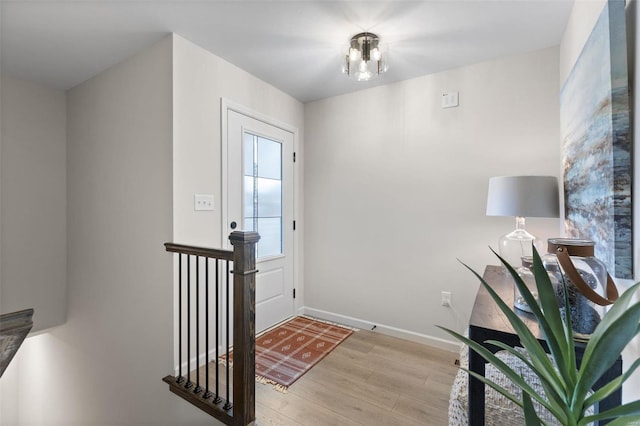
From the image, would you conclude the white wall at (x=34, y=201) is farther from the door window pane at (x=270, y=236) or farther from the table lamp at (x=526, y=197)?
the table lamp at (x=526, y=197)

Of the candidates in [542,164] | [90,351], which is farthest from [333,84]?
[90,351]

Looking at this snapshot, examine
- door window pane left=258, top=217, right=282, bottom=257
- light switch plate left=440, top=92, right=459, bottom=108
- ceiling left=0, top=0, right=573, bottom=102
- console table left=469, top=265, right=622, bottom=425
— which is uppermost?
ceiling left=0, top=0, right=573, bottom=102

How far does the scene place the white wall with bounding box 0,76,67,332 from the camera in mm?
2697

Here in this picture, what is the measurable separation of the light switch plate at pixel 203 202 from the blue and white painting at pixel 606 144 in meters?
2.24

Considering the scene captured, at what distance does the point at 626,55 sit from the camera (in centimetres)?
92

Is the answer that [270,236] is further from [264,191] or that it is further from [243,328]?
[243,328]

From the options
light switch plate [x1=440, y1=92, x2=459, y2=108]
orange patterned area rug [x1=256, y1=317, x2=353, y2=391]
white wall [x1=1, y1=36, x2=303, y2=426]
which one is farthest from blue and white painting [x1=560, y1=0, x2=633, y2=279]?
white wall [x1=1, y1=36, x2=303, y2=426]

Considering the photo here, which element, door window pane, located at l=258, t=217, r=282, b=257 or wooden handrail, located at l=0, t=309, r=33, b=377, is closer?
wooden handrail, located at l=0, t=309, r=33, b=377

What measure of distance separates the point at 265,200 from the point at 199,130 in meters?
0.91

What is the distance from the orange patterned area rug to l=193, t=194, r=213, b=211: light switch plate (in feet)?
4.16

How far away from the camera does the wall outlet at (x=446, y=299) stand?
2.47 metres

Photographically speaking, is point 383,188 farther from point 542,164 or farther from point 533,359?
point 533,359

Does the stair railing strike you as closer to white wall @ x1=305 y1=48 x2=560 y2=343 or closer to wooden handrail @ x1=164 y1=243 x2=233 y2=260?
wooden handrail @ x1=164 y1=243 x2=233 y2=260

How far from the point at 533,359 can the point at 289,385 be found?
5.66 ft
